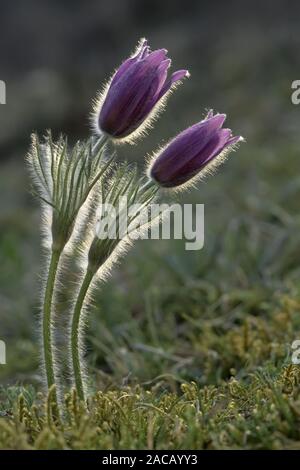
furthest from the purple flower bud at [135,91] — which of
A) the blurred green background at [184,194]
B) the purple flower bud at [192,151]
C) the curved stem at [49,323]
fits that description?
the blurred green background at [184,194]

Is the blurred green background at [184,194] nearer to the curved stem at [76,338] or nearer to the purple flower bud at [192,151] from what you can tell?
the curved stem at [76,338]

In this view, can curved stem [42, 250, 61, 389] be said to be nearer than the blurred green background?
Yes

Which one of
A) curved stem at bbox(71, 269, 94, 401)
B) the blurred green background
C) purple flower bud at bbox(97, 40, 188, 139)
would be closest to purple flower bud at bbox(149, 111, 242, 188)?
purple flower bud at bbox(97, 40, 188, 139)

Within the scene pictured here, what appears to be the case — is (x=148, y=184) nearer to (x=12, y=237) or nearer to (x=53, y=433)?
(x=53, y=433)

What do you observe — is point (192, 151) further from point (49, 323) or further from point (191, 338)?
point (191, 338)

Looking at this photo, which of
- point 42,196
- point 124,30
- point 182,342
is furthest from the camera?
point 124,30

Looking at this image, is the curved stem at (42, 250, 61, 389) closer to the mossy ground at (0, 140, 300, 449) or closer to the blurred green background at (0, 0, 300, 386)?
the mossy ground at (0, 140, 300, 449)

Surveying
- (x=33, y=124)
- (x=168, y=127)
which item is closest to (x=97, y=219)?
(x=168, y=127)
